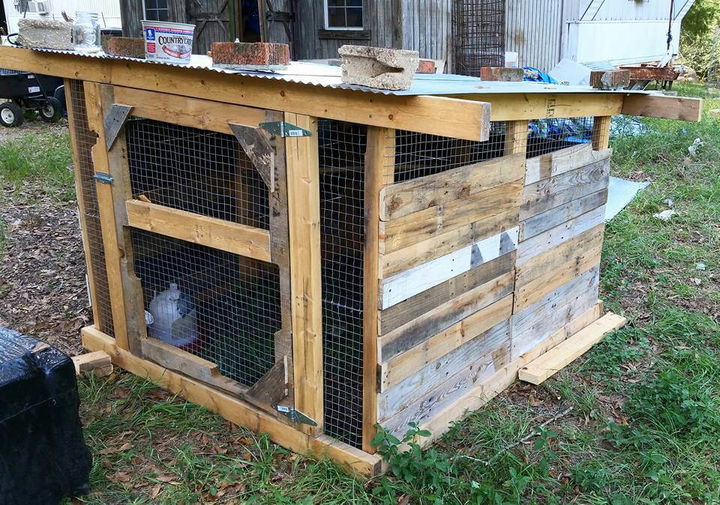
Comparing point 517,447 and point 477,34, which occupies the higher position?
point 477,34

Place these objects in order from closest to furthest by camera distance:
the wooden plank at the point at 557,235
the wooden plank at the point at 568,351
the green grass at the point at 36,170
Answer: the wooden plank at the point at 557,235 < the wooden plank at the point at 568,351 < the green grass at the point at 36,170

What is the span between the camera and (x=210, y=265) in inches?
189

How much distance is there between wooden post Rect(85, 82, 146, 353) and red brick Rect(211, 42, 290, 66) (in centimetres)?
101

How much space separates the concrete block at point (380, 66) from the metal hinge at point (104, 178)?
6.05 feet

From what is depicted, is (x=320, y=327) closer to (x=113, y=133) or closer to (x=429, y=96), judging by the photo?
(x=429, y=96)

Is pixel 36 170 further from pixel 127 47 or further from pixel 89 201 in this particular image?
pixel 127 47

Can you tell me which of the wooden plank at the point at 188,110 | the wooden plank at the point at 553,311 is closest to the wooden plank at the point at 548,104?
the wooden plank at the point at 188,110

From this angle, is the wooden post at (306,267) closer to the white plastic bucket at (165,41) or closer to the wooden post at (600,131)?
the white plastic bucket at (165,41)

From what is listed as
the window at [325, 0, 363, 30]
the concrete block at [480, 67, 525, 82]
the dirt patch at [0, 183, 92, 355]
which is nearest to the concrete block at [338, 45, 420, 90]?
the concrete block at [480, 67, 525, 82]

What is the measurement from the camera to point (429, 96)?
2723 millimetres

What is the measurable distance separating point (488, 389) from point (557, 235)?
1.08 m

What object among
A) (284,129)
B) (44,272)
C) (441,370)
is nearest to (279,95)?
(284,129)

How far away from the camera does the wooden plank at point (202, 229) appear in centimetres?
346

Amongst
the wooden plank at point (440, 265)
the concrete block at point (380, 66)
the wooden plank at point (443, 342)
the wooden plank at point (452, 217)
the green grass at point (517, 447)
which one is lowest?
the green grass at point (517, 447)
